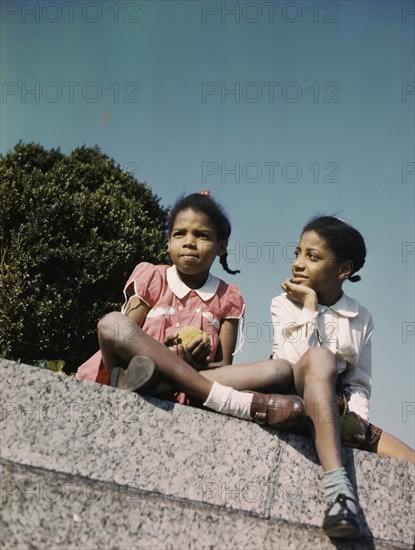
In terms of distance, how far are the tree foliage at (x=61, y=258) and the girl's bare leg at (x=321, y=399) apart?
5.34 metres

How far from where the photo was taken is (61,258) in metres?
8.34

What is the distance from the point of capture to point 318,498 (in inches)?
116

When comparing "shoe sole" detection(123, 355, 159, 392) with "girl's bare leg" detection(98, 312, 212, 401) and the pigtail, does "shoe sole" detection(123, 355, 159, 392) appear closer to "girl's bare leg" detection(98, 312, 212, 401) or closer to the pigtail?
"girl's bare leg" detection(98, 312, 212, 401)

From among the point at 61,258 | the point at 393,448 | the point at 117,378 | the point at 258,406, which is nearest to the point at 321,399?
the point at 258,406

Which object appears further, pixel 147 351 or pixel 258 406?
pixel 147 351

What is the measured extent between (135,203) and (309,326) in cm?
649

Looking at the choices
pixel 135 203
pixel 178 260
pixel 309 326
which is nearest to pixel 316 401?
pixel 309 326

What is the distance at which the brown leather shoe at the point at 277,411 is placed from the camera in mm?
3002

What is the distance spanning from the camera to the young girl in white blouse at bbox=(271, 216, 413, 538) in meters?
2.92

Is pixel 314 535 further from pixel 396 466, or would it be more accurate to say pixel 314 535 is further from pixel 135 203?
pixel 135 203

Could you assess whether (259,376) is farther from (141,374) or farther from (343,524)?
(343,524)

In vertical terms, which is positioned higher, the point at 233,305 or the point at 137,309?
the point at 233,305

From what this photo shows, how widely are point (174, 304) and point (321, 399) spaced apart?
1.29 m

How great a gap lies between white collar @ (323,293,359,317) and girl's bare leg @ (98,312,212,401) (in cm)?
119
